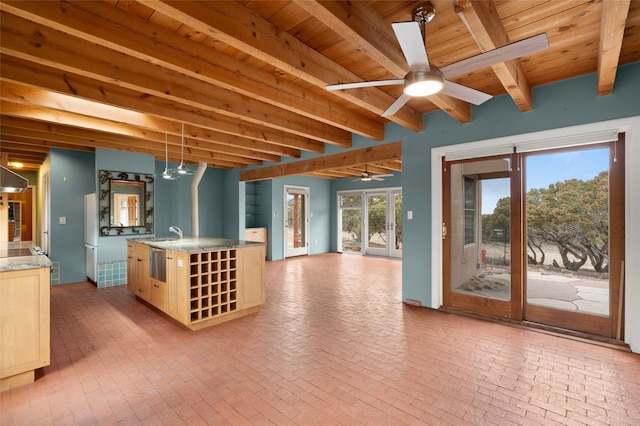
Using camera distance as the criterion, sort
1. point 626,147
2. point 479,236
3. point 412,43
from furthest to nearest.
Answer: point 479,236, point 626,147, point 412,43

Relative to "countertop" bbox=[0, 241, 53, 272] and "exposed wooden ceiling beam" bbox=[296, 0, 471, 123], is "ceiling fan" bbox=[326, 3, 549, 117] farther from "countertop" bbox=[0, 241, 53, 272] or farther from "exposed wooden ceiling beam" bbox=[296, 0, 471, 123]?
"countertop" bbox=[0, 241, 53, 272]

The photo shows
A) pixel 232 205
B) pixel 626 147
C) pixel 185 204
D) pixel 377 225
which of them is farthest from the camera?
pixel 377 225

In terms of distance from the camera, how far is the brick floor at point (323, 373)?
2.02 metres

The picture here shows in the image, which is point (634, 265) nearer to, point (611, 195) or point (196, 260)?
point (611, 195)

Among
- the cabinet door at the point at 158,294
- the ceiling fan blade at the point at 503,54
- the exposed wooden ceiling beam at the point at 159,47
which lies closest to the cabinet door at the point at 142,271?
the cabinet door at the point at 158,294

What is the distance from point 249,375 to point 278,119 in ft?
9.61

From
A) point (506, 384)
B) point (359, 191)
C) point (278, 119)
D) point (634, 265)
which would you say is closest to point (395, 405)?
point (506, 384)

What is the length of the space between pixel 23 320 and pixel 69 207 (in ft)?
14.1

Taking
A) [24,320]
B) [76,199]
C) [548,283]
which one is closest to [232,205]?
[76,199]

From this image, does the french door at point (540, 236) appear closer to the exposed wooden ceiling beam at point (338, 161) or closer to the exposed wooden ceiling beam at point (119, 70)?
the exposed wooden ceiling beam at point (338, 161)

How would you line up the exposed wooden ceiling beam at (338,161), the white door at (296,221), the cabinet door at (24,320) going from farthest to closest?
the white door at (296,221)
the exposed wooden ceiling beam at (338,161)
the cabinet door at (24,320)

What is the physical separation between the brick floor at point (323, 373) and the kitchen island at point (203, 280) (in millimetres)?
193

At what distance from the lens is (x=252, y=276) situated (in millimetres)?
4023

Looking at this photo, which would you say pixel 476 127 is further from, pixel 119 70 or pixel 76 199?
pixel 76 199
